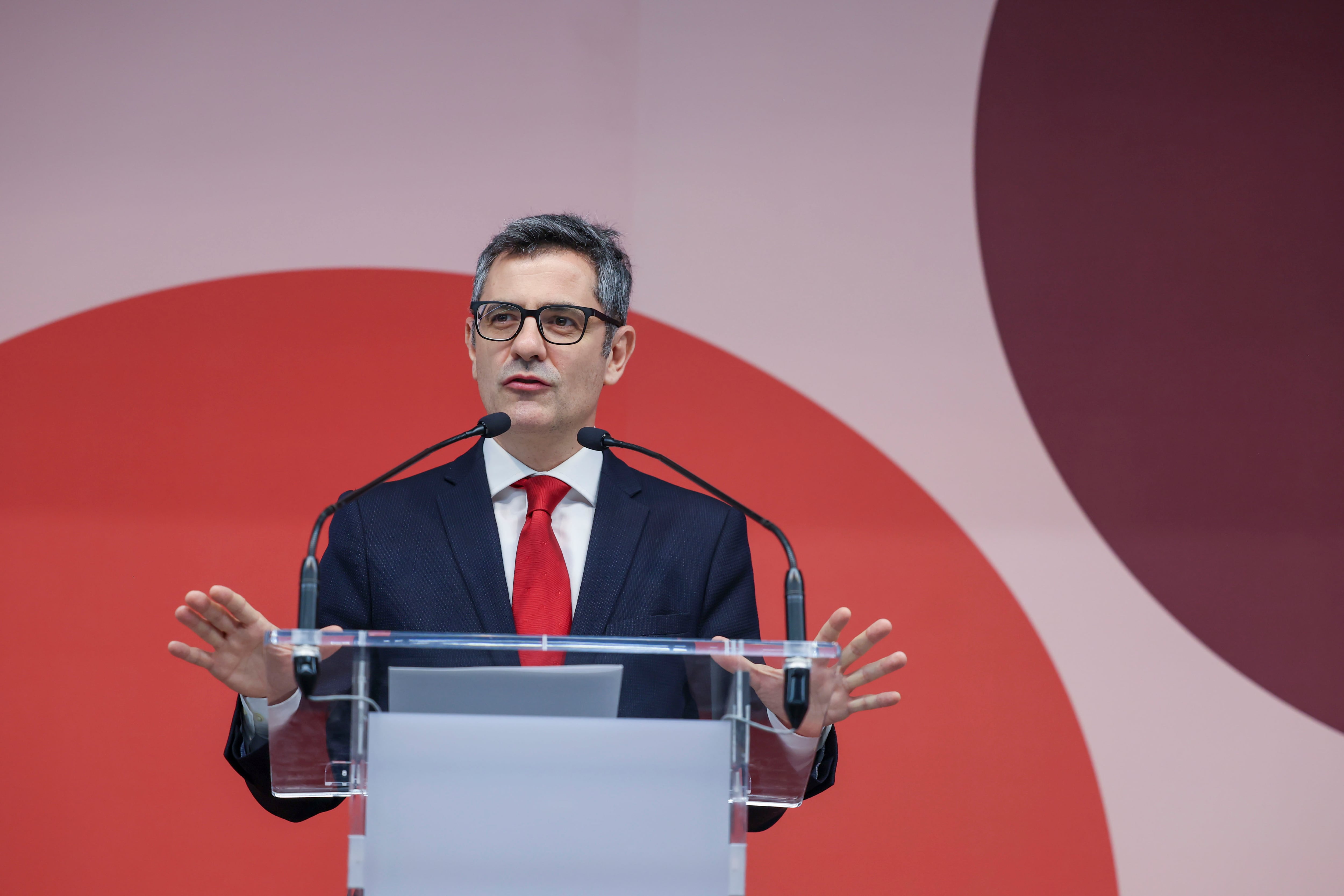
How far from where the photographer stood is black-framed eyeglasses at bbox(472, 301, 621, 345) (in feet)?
6.41

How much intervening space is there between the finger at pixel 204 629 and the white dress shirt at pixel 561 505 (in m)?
0.48

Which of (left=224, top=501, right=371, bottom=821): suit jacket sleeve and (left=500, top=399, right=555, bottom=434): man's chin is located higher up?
(left=500, top=399, right=555, bottom=434): man's chin

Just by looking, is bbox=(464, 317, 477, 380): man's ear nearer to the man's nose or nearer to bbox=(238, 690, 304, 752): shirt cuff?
the man's nose

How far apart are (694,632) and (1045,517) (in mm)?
1405

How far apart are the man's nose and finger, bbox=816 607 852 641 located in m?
0.78

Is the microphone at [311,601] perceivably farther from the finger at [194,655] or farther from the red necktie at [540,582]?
the red necktie at [540,582]

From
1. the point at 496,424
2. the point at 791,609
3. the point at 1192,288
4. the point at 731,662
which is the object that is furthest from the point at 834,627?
the point at 1192,288

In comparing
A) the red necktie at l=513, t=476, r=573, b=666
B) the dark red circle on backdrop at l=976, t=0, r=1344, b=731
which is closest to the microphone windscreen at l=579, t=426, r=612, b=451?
the red necktie at l=513, t=476, r=573, b=666

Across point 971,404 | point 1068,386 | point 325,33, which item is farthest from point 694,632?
point 325,33

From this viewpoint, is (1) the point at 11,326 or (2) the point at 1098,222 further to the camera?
(2) the point at 1098,222

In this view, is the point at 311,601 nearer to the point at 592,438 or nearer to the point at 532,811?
the point at 532,811

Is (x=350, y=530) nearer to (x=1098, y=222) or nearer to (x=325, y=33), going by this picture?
(x=325, y=33)

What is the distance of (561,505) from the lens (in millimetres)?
1947

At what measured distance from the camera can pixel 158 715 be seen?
267 centimetres
